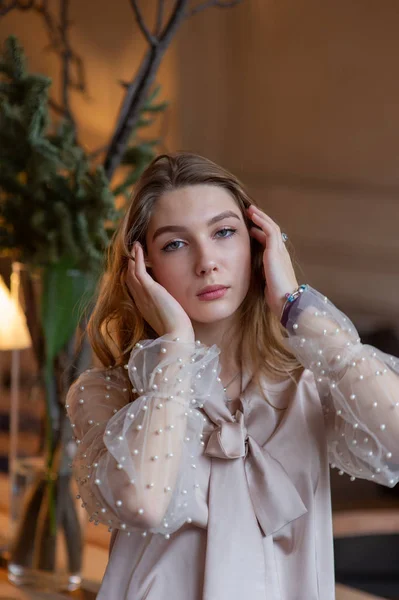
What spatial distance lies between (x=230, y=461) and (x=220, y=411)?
63 millimetres

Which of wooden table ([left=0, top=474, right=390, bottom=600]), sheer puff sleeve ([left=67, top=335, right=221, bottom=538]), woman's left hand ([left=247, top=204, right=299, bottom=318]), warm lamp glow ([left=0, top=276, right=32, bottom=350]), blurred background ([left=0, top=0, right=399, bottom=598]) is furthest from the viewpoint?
blurred background ([left=0, top=0, right=399, bottom=598])

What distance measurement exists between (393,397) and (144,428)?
291 mm

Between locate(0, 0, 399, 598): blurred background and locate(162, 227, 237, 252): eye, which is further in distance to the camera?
locate(0, 0, 399, 598): blurred background

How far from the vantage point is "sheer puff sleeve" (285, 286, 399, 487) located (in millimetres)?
→ 968

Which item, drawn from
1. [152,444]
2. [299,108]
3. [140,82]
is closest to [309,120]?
[299,108]

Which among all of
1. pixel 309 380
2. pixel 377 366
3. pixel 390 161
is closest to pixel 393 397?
pixel 377 366

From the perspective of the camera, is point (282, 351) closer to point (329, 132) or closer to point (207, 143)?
point (329, 132)

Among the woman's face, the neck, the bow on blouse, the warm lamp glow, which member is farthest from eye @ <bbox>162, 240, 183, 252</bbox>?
the warm lamp glow

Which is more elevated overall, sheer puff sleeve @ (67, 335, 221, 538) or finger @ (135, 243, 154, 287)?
finger @ (135, 243, 154, 287)

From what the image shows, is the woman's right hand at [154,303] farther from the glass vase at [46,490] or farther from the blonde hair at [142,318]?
the glass vase at [46,490]

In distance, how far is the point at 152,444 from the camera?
945 millimetres

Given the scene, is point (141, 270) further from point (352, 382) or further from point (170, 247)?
point (352, 382)

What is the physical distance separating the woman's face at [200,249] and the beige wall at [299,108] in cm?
164

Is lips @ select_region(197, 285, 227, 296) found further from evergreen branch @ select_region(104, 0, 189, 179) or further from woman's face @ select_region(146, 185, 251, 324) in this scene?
evergreen branch @ select_region(104, 0, 189, 179)
